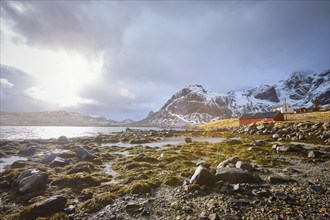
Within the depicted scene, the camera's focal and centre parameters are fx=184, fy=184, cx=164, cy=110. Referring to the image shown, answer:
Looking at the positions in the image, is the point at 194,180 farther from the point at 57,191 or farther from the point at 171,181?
the point at 57,191

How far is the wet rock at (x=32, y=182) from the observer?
540 inches

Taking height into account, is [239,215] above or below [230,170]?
below

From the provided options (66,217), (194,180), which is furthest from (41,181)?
(194,180)

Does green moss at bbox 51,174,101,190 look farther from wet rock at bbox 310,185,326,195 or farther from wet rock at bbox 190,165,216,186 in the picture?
wet rock at bbox 310,185,326,195

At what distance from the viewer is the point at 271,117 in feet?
245

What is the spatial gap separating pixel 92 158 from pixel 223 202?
2136 centimetres

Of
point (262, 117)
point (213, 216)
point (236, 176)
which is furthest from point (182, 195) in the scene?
point (262, 117)

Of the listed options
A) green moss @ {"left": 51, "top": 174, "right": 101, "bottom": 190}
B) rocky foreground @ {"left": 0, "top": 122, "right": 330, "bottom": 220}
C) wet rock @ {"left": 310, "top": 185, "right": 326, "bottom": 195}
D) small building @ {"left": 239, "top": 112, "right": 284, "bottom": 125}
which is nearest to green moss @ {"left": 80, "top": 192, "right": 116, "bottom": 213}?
rocky foreground @ {"left": 0, "top": 122, "right": 330, "bottom": 220}

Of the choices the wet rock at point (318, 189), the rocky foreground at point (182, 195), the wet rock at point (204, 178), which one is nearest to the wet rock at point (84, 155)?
the rocky foreground at point (182, 195)

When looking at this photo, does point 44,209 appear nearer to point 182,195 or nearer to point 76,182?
point 76,182

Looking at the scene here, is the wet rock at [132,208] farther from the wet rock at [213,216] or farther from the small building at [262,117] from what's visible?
the small building at [262,117]

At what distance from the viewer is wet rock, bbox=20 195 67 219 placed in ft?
32.7

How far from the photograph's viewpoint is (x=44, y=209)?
10227mm

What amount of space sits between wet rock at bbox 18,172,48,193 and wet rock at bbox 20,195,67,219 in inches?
166
